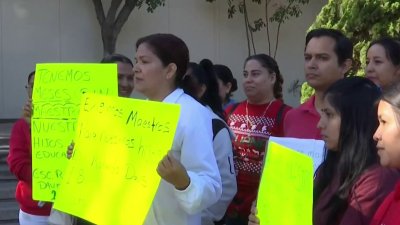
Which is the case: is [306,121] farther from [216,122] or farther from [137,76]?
[137,76]

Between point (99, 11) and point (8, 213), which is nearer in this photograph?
point (8, 213)

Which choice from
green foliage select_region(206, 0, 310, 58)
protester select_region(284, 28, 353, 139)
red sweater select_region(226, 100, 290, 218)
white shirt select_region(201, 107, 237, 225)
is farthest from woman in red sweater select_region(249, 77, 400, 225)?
green foliage select_region(206, 0, 310, 58)

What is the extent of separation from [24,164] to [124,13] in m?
7.33

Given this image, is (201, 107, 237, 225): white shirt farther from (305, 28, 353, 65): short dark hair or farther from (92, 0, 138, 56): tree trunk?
(92, 0, 138, 56): tree trunk

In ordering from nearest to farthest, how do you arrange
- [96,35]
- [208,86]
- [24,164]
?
[24,164]
[208,86]
[96,35]

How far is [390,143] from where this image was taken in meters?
2.00

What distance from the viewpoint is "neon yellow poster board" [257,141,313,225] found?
7.00ft

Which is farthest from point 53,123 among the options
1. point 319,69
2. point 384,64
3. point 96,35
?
point 96,35

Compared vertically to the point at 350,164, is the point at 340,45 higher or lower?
higher

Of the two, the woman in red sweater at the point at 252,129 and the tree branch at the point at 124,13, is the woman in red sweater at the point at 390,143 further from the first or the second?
the tree branch at the point at 124,13

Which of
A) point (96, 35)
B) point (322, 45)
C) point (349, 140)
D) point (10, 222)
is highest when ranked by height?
point (322, 45)

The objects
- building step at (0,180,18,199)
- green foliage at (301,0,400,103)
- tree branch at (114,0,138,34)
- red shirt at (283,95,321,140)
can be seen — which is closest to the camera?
red shirt at (283,95,321,140)

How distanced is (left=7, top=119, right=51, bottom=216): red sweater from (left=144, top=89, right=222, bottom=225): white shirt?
1312 mm

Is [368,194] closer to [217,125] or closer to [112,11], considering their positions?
[217,125]
